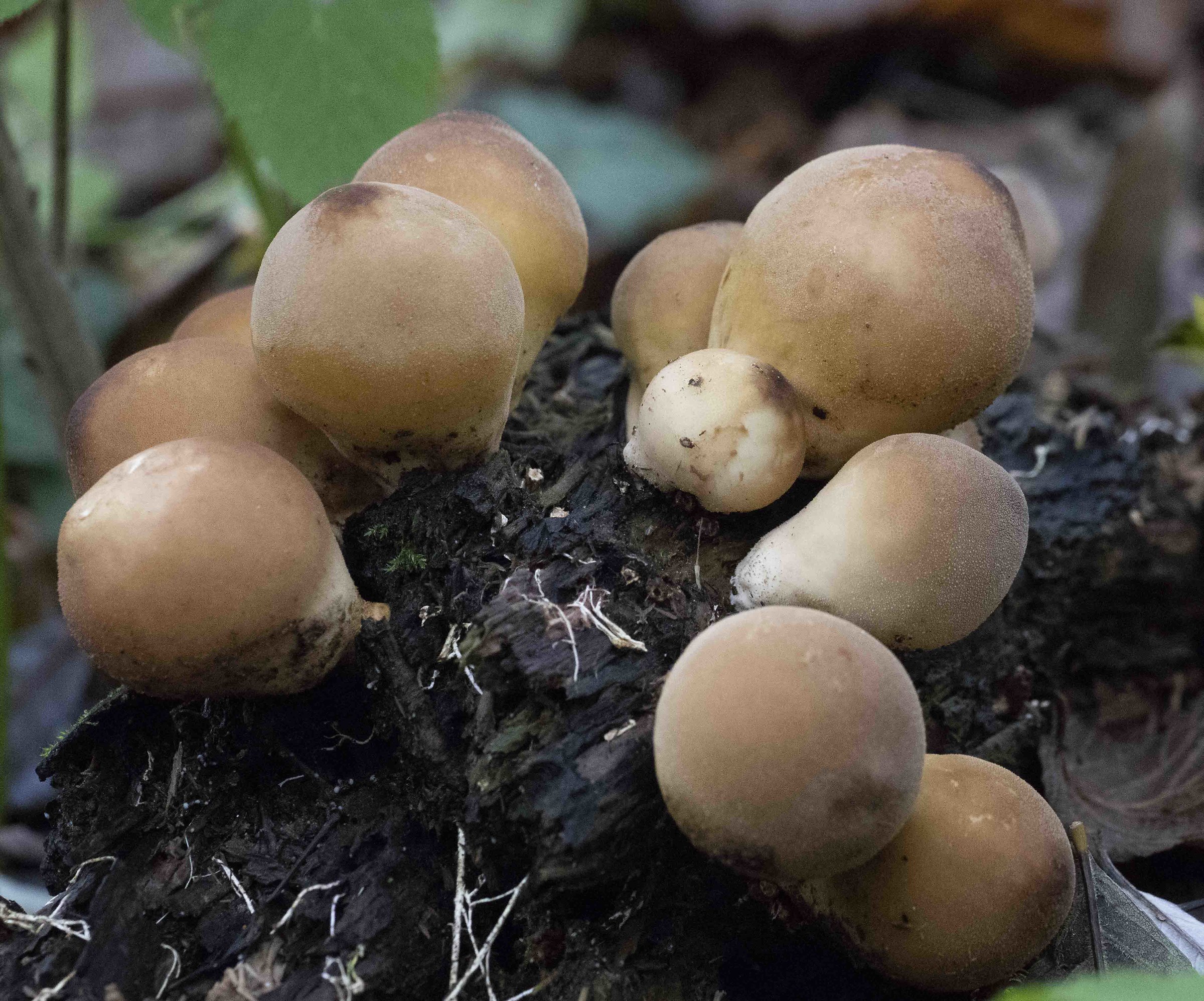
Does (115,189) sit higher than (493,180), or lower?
lower

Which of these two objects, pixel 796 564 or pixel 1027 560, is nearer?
pixel 796 564

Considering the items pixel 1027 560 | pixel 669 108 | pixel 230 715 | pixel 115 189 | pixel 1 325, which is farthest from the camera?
pixel 669 108

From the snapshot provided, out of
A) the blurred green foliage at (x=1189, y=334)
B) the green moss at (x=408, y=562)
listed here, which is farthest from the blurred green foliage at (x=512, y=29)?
the green moss at (x=408, y=562)

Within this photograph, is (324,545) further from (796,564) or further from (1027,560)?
(1027,560)

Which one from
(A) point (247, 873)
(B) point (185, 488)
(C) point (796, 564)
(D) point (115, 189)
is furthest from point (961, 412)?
(D) point (115, 189)

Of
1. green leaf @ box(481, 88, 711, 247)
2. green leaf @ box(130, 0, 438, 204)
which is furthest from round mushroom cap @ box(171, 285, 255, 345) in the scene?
green leaf @ box(481, 88, 711, 247)

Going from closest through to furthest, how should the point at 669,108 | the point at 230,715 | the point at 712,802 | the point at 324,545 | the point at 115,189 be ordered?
the point at 712,802 → the point at 324,545 → the point at 230,715 → the point at 115,189 → the point at 669,108

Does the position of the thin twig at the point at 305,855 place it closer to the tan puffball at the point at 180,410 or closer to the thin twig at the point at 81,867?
the thin twig at the point at 81,867

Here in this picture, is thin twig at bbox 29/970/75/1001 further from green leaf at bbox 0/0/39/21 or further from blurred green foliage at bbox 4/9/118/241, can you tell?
blurred green foliage at bbox 4/9/118/241
